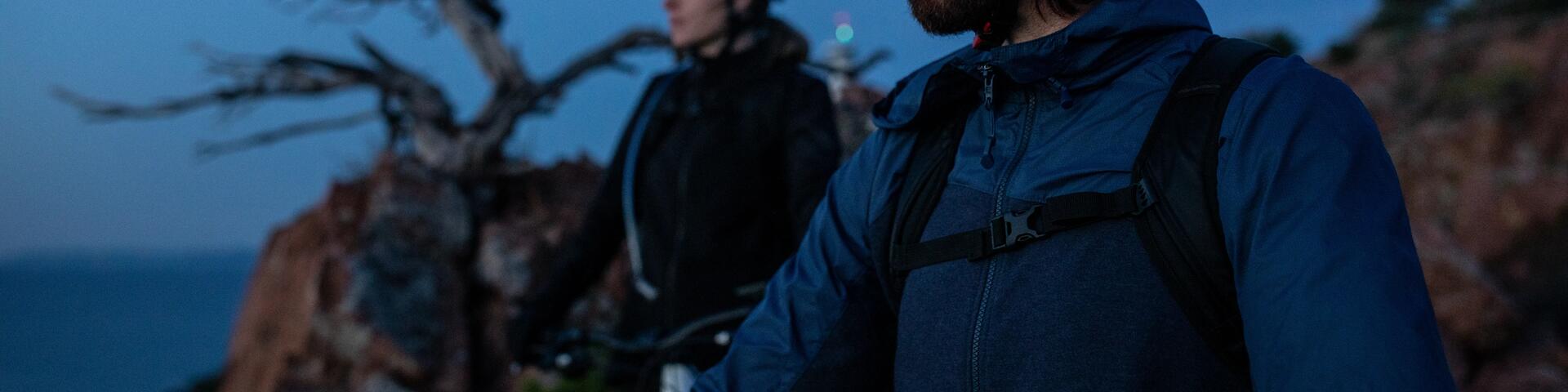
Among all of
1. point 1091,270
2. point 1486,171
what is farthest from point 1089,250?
point 1486,171

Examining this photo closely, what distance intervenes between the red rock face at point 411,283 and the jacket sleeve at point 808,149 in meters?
3.93

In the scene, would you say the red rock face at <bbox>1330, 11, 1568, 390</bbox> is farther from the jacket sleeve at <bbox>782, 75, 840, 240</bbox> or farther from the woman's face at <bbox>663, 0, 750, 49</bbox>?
the woman's face at <bbox>663, 0, 750, 49</bbox>

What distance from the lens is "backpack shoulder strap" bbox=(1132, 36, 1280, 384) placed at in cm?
115

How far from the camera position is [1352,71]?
20.5m

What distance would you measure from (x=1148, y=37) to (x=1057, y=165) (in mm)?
208

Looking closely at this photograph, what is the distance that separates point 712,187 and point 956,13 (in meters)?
1.69

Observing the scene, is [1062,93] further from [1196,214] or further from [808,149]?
[808,149]

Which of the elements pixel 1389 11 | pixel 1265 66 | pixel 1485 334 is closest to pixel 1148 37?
pixel 1265 66

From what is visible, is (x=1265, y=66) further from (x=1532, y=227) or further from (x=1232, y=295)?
(x=1532, y=227)

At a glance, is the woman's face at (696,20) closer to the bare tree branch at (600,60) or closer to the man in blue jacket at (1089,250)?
the man in blue jacket at (1089,250)

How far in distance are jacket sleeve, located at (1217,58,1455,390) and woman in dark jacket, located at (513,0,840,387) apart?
1824 millimetres

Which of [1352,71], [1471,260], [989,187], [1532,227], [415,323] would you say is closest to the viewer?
[989,187]

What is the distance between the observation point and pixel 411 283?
6.80 metres

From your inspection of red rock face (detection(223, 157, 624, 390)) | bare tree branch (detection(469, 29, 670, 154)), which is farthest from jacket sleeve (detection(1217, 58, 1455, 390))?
bare tree branch (detection(469, 29, 670, 154))
